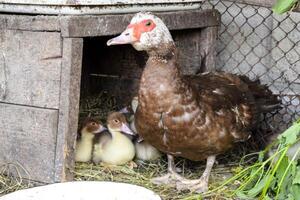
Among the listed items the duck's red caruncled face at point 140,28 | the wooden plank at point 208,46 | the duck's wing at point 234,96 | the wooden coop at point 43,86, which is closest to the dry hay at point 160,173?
the wooden coop at point 43,86

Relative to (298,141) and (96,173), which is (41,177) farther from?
(298,141)

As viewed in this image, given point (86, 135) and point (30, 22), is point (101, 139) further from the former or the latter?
point (30, 22)

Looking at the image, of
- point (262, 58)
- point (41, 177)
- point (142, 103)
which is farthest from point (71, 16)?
point (262, 58)

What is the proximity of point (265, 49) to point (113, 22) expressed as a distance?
1.57 metres

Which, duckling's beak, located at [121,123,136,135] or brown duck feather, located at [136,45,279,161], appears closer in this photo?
brown duck feather, located at [136,45,279,161]

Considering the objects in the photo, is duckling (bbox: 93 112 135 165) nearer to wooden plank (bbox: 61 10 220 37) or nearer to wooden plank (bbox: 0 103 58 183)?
wooden plank (bbox: 0 103 58 183)

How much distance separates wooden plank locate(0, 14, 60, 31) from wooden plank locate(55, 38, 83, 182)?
0.36 ft

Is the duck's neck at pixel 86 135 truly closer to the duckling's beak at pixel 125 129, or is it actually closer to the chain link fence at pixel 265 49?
the duckling's beak at pixel 125 129

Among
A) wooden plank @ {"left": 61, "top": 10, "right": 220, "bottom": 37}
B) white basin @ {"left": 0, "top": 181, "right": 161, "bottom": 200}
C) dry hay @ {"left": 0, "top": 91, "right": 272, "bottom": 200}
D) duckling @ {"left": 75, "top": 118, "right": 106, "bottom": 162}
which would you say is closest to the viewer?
white basin @ {"left": 0, "top": 181, "right": 161, "bottom": 200}

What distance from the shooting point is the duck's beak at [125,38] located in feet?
11.4

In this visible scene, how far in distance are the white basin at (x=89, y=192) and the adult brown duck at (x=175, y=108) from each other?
802 mm

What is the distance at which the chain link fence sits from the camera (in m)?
4.69

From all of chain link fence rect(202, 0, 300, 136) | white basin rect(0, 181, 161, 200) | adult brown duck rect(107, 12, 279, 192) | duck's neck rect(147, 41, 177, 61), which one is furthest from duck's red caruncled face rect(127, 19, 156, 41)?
chain link fence rect(202, 0, 300, 136)

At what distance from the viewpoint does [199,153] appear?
3.78 meters
